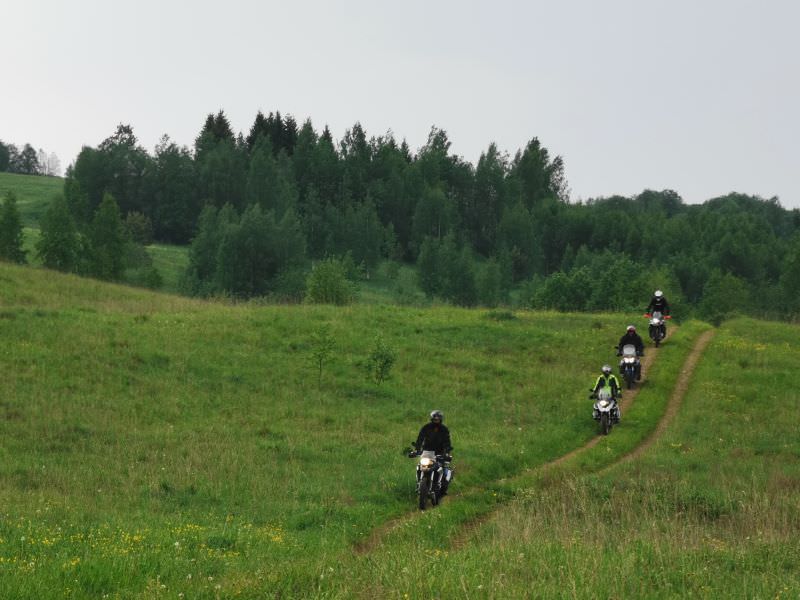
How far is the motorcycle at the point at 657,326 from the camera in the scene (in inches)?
1539

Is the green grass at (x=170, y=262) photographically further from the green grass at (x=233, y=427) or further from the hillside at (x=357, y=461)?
the hillside at (x=357, y=461)

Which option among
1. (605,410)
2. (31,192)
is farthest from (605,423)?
(31,192)

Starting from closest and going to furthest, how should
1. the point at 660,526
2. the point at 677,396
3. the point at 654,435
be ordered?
the point at 660,526 < the point at 654,435 < the point at 677,396

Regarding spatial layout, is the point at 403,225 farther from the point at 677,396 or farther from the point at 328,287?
the point at 677,396

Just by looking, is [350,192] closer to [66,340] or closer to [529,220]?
[529,220]

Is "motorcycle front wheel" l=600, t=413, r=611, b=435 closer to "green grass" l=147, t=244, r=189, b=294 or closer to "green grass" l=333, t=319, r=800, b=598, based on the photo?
"green grass" l=333, t=319, r=800, b=598

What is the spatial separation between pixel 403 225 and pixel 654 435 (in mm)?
113297

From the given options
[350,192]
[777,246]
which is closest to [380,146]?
[350,192]

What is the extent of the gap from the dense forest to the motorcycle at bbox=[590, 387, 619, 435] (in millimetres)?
50464

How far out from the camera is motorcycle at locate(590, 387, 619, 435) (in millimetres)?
26000

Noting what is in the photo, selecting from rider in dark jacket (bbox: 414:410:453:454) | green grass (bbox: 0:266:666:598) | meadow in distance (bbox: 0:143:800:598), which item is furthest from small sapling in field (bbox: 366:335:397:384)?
rider in dark jacket (bbox: 414:410:453:454)

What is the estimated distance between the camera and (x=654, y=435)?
25938 mm

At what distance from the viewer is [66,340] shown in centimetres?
3234

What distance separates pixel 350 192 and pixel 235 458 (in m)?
114
